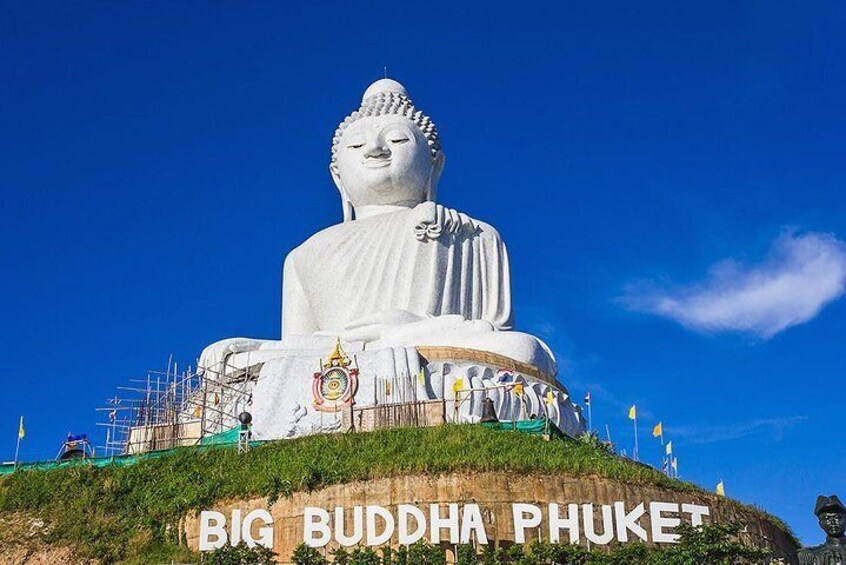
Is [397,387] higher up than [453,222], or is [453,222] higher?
[453,222]

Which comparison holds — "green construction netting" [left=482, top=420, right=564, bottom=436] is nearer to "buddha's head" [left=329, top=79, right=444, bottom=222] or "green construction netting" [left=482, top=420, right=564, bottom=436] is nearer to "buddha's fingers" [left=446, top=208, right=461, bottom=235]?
"buddha's fingers" [left=446, top=208, right=461, bottom=235]

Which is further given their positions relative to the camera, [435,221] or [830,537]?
[435,221]

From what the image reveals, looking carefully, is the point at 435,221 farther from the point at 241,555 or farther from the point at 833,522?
the point at 833,522

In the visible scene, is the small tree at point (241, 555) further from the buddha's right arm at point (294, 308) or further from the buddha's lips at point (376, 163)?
the buddha's lips at point (376, 163)

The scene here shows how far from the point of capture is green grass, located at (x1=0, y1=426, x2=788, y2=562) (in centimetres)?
1528

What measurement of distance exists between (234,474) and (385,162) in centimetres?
1084

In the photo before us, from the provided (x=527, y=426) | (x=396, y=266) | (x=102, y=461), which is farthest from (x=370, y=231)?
(x=102, y=461)

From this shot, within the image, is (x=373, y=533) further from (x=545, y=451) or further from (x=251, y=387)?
(x=251, y=387)

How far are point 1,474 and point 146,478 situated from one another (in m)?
2.50

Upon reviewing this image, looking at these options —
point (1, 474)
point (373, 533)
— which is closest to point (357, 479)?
point (373, 533)

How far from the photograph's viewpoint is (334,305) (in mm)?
24047

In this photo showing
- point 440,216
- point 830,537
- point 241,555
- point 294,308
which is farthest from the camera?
point 294,308

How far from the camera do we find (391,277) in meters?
23.5

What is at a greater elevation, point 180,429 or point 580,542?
point 180,429
